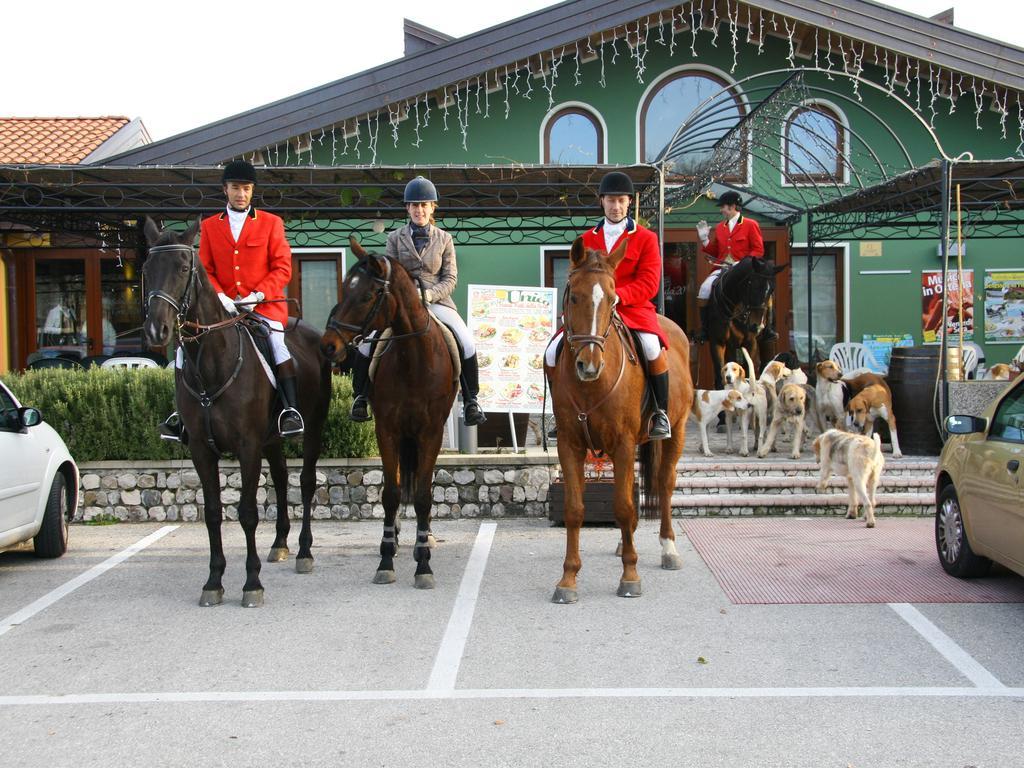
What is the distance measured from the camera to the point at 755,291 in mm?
12367

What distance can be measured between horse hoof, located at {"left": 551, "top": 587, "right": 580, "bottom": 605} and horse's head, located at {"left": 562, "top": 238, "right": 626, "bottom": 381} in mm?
1496

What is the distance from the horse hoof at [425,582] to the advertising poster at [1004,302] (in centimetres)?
1220

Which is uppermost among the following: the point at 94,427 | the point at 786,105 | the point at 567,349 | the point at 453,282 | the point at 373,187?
the point at 786,105

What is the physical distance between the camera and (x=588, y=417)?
6727 millimetres

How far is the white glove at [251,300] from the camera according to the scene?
7.21 metres

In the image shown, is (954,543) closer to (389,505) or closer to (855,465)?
(855,465)

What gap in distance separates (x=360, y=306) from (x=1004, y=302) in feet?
42.1

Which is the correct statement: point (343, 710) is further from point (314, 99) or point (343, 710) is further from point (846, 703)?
point (314, 99)

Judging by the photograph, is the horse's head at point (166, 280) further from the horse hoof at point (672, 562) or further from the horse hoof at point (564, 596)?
the horse hoof at point (672, 562)

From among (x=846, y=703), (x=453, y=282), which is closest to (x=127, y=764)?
(x=846, y=703)

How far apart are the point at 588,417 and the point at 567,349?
52cm

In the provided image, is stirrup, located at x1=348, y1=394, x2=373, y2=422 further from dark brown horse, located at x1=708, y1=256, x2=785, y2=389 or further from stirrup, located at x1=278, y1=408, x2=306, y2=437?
dark brown horse, located at x1=708, y1=256, x2=785, y2=389

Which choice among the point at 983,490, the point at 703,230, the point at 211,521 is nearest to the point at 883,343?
the point at 703,230

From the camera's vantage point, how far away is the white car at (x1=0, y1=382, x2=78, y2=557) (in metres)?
7.20
